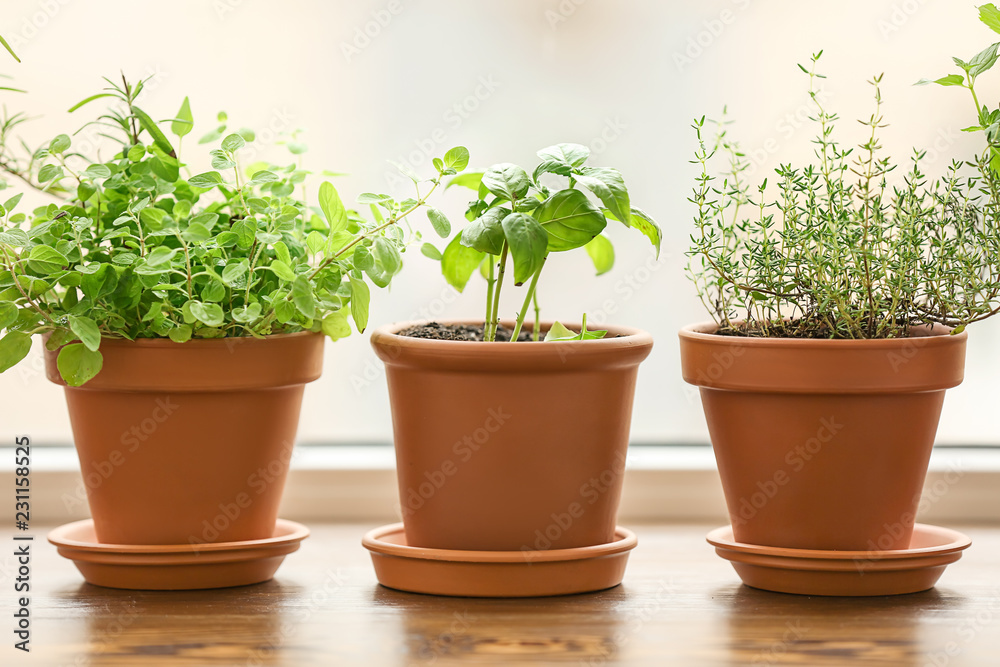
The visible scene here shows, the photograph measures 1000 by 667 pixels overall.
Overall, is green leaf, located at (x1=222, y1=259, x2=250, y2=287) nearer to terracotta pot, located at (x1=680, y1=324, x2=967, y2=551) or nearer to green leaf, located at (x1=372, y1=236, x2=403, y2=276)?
green leaf, located at (x1=372, y1=236, x2=403, y2=276)

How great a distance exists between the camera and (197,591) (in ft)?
3.06

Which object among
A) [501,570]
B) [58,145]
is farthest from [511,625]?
[58,145]

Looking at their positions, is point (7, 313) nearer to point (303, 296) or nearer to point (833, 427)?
point (303, 296)

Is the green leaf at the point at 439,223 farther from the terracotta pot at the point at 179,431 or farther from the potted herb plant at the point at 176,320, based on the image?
the terracotta pot at the point at 179,431

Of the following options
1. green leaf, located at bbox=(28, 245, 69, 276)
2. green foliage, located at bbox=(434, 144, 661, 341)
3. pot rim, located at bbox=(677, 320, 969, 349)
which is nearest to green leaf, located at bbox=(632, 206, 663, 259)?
green foliage, located at bbox=(434, 144, 661, 341)

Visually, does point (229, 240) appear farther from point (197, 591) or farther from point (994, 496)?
point (994, 496)

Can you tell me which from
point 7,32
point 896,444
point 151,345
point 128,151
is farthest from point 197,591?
point 7,32

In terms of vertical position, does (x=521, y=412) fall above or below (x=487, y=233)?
below

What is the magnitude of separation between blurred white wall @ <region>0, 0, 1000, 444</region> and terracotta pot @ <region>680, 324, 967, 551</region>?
1.43 feet

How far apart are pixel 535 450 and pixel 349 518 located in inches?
17.5

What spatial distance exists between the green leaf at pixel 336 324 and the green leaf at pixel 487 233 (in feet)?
0.57

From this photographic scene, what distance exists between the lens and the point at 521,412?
88cm

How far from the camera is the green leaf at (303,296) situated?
0.86 metres

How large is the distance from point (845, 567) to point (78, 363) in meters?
0.76
